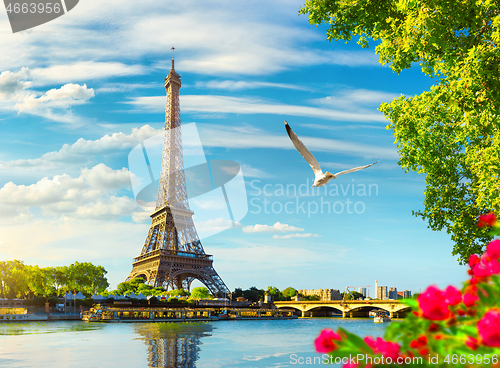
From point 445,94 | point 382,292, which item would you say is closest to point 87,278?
point 445,94

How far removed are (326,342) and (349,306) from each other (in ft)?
309

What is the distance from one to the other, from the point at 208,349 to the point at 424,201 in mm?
25842

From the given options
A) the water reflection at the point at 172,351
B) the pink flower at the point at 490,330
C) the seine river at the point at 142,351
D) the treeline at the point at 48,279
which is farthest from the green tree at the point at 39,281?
the pink flower at the point at 490,330

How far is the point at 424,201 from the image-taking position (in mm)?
12922

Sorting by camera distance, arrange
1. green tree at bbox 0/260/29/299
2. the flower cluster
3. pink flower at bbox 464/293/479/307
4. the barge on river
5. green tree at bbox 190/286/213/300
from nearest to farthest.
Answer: the flower cluster < pink flower at bbox 464/293/479/307 < the barge on river < green tree at bbox 0/260/29/299 < green tree at bbox 190/286/213/300

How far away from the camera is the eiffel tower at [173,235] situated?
245 feet

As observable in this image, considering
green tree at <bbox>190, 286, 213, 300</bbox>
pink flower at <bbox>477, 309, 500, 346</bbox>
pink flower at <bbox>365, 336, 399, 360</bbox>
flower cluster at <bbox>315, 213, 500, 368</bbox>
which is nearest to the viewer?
pink flower at <bbox>477, 309, 500, 346</bbox>

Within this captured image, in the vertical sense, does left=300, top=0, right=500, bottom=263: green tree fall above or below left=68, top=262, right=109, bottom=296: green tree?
above

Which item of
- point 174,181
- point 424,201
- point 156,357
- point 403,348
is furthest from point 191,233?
point 403,348

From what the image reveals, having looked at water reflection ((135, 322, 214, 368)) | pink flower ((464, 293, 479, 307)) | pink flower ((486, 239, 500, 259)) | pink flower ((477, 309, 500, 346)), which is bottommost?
water reflection ((135, 322, 214, 368))

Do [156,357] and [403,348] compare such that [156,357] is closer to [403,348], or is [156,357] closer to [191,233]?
[403,348]

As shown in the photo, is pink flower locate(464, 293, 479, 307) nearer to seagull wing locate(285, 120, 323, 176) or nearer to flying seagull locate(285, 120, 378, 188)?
flying seagull locate(285, 120, 378, 188)

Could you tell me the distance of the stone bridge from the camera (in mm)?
81188

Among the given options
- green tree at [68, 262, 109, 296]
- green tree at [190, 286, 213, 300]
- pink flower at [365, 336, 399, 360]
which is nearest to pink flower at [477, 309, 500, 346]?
pink flower at [365, 336, 399, 360]
